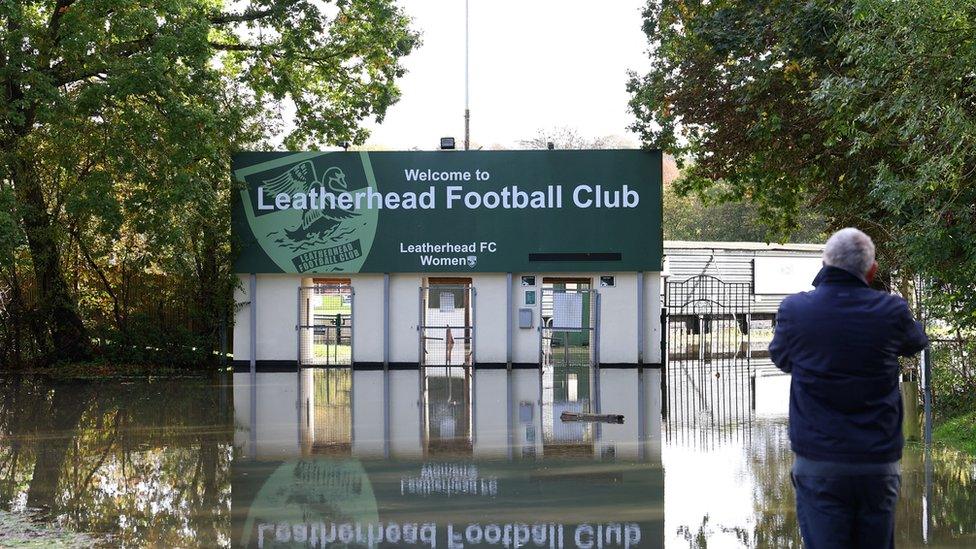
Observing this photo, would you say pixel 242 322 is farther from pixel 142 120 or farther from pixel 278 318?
pixel 142 120

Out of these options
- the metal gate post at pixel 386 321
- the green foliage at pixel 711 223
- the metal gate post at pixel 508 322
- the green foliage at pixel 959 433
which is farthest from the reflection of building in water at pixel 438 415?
the green foliage at pixel 711 223

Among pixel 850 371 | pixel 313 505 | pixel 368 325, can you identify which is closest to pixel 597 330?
pixel 368 325

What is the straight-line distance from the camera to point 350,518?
336 inches

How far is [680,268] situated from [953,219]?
77.0 ft

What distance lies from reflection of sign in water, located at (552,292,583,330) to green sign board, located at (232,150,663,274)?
2.05 ft

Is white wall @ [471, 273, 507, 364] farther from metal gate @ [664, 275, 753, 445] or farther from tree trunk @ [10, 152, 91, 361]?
tree trunk @ [10, 152, 91, 361]

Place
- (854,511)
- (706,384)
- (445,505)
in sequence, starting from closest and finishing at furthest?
(854,511), (445,505), (706,384)

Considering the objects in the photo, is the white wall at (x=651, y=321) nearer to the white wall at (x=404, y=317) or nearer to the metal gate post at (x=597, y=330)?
the metal gate post at (x=597, y=330)

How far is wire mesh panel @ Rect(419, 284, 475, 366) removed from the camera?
24.9m

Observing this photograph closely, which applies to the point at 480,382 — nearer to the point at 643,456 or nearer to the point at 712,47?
the point at 712,47

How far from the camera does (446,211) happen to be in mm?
24844

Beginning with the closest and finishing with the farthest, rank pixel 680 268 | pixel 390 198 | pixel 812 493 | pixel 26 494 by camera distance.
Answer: pixel 812 493 → pixel 26 494 → pixel 390 198 → pixel 680 268

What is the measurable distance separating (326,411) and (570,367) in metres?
9.99

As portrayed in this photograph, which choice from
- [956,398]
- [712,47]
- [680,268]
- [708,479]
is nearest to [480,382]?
[712,47]
